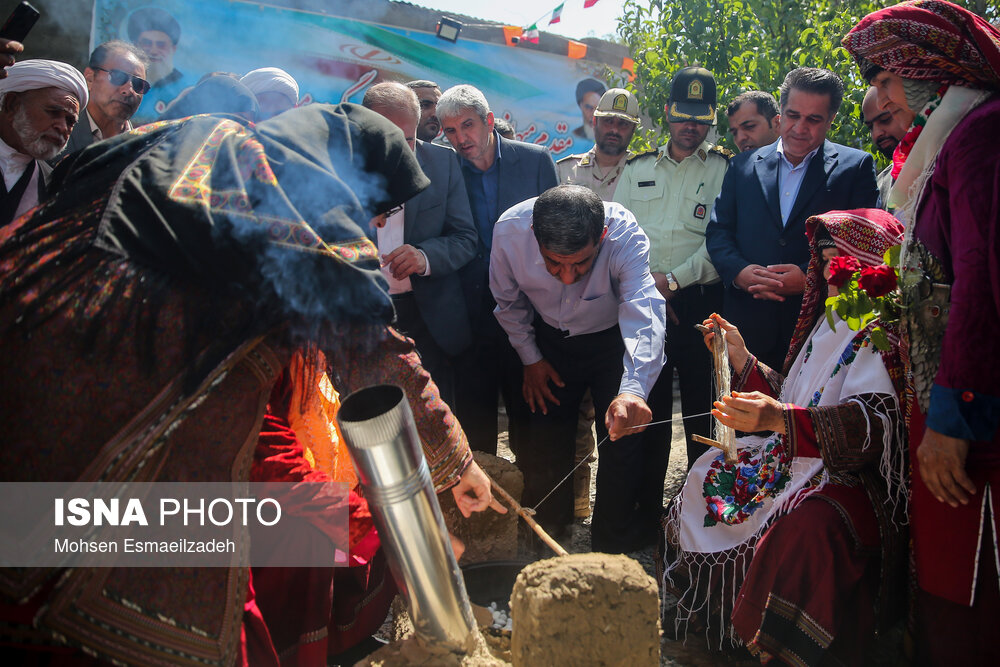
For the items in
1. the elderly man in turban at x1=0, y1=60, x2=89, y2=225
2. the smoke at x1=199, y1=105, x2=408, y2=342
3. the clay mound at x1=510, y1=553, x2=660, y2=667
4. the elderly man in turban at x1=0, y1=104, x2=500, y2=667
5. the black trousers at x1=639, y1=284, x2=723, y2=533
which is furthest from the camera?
the black trousers at x1=639, y1=284, x2=723, y2=533

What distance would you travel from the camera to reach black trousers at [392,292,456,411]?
421 centimetres

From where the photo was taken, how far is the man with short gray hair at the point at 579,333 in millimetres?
3393

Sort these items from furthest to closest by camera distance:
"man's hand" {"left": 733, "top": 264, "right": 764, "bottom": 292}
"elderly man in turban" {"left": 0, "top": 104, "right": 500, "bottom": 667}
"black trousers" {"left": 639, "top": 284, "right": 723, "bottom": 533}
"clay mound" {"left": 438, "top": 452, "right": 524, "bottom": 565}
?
1. "black trousers" {"left": 639, "top": 284, "right": 723, "bottom": 533}
2. "man's hand" {"left": 733, "top": 264, "right": 764, "bottom": 292}
3. "clay mound" {"left": 438, "top": 452, "right": 524, "bottom": 565}
4. "elderly man in turban" {"left": 0, "top": 104, "right": 500, "bottom": 667}

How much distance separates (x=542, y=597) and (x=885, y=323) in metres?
1.64

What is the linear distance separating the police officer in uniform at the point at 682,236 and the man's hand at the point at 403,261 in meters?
1.57

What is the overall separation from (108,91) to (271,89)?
1.04m

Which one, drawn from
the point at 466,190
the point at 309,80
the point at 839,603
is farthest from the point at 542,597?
the point at 309,80

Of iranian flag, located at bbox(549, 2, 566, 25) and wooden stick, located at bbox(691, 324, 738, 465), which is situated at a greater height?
iranian flag, located at bbox(549, 2, 566, 25)

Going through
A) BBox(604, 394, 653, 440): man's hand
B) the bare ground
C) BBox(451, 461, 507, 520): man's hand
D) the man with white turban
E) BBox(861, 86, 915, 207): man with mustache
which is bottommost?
the bare ground

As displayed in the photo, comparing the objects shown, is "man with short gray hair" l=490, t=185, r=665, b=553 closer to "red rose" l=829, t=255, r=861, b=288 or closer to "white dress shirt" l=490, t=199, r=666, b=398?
"white dress shirt" l=490, t=199, r=666, b=398

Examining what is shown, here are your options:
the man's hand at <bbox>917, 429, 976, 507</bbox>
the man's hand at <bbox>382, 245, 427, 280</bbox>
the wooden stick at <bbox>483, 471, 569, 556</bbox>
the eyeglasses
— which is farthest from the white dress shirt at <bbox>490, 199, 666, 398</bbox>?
the eyeglasses

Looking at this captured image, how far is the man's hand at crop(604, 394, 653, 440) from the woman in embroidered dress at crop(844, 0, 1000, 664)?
1.14 m

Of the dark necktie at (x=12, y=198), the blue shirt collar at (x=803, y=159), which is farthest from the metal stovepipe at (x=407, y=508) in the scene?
the blue shirt collar at (x=803, y=159)

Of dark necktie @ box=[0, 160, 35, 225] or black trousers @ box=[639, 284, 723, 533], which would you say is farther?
black trousers @ box=[639, 284, 723, 533]
